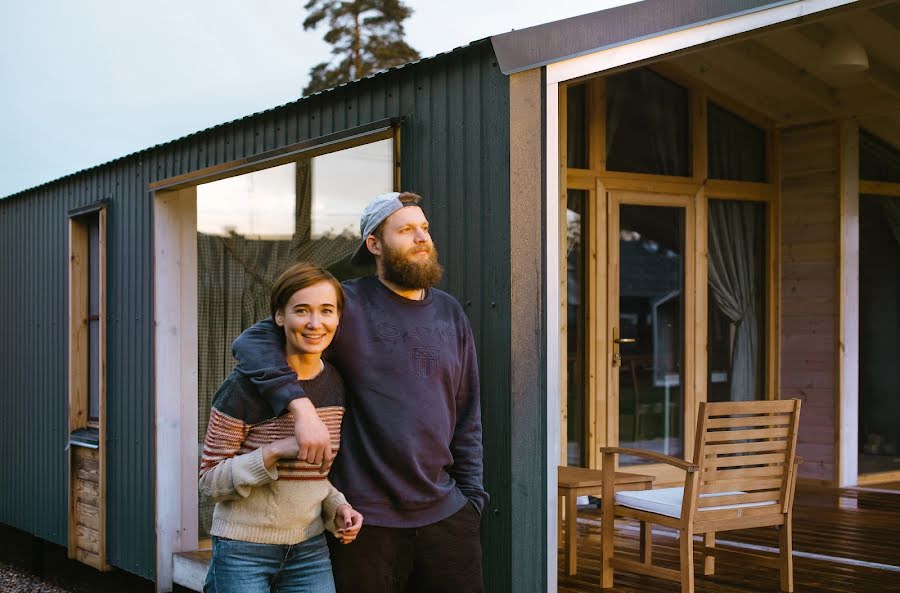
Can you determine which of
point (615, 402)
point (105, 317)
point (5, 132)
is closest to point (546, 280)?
point (615, 402)

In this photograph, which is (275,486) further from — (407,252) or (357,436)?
(407,252)

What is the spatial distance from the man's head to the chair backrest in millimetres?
2037

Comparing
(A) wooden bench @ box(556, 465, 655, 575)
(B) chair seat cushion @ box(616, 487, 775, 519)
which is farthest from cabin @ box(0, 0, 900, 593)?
(B) chair seat cushion @ box(616, 487, 775, 519)

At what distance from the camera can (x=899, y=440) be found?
8195 mm

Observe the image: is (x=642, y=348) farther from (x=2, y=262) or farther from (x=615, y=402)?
(x=2, y=262)

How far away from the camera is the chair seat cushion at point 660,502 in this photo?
4.59 meters

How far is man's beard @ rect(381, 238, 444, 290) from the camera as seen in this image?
284 centimetres

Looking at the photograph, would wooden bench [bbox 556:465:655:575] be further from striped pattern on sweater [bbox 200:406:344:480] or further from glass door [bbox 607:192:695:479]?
striped pattern on sweater [bbox 200:406:344:480]

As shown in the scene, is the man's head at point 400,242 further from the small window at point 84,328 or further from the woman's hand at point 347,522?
the small window at point 84,328

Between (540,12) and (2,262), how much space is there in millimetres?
22568

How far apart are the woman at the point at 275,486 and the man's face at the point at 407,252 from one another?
28 centimetres

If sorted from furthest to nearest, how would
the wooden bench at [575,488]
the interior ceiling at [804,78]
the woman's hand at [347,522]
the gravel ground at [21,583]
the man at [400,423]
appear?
the gravel ground at [21,583] → the interior ceiling at [804,78] → the wooden bench at [575,488] → the man at [400,423] → the woman's hand at [347,522]

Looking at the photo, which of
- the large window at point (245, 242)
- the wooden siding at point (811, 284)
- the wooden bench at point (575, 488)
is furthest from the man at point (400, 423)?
the wooden siding at point (811, 284)

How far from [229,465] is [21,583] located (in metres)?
6.58
